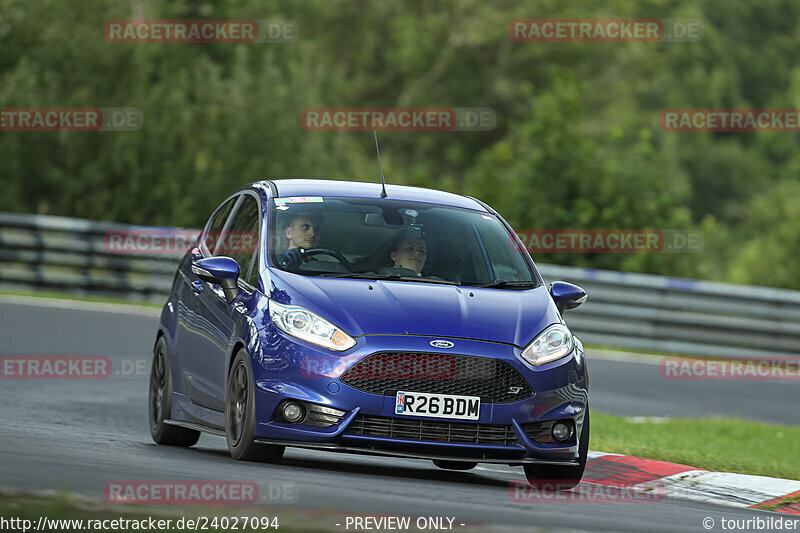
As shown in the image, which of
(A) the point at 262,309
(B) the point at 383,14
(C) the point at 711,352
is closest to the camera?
(A) the point at 262,309

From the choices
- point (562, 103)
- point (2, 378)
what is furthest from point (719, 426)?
point (562, 103)

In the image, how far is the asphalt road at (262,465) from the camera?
7402 mm

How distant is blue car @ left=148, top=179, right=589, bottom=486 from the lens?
8.49 meters

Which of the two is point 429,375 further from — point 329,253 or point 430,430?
point 329,253

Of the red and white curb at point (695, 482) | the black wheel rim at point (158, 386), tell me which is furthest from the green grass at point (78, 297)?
the red and white curb at point (695, 482)

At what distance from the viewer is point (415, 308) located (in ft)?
28.7

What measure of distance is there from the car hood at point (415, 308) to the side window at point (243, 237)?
53cm

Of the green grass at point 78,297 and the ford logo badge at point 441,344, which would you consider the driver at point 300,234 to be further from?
the green grass at point 78,297

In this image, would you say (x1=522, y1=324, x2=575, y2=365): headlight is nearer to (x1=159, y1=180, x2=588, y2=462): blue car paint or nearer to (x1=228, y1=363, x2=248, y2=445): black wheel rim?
(x1=159, y1=180, x2=588, y2=462): blue car paint

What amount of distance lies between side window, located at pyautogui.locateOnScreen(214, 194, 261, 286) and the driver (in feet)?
0.71

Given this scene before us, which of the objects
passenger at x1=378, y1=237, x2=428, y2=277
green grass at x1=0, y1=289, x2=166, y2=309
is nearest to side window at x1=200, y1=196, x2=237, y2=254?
passenger at x1=378, y1=237, x2=428, y2=277

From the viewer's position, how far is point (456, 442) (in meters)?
8.58

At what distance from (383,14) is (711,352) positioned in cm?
2849

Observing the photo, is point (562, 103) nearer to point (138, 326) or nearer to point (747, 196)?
point (138, 326)
